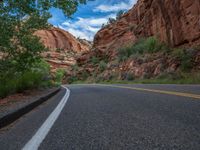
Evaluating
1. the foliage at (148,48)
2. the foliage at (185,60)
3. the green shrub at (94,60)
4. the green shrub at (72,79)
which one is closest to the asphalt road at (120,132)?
the foliage at (185,60)

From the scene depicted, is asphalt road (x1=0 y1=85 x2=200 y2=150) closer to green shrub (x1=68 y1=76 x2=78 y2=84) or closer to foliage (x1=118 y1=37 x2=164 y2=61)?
foliage (x1=118 y1=37 x2=164 y2=61)

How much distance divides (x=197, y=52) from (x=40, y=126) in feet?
67.7

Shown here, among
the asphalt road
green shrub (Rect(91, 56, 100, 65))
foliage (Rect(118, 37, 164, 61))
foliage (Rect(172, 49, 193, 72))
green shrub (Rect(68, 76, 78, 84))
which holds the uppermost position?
foliage (Rect(118, 37, 164, 61))

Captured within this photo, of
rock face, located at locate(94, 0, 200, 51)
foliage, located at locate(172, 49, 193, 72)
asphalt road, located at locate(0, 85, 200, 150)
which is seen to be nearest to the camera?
asphalt road, located at locate(0, 85, 200, 150)

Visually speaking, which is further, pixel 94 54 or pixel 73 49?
pixel 73 49

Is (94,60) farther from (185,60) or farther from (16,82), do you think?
(16,82)

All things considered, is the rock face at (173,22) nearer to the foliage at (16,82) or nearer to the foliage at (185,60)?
the foliage at (185,60)

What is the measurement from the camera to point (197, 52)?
24234mm

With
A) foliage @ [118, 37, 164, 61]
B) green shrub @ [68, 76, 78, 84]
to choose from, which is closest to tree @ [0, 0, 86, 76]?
foliage @ [118, 37, 164, 61]

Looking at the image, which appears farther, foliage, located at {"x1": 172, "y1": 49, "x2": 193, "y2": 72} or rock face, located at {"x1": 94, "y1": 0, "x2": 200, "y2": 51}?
rock face, located at {"x1": 94, "y1": 0, "x2": 200, "y2": 51}

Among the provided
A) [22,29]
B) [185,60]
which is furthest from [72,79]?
[22,29]

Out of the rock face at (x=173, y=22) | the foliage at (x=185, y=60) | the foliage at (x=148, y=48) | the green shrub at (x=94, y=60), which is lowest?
the foliage at (x=185, y=60)

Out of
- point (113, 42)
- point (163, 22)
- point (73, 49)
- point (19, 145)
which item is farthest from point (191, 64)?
point (73, 49)

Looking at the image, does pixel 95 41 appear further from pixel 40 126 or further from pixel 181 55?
pixel 40 126
